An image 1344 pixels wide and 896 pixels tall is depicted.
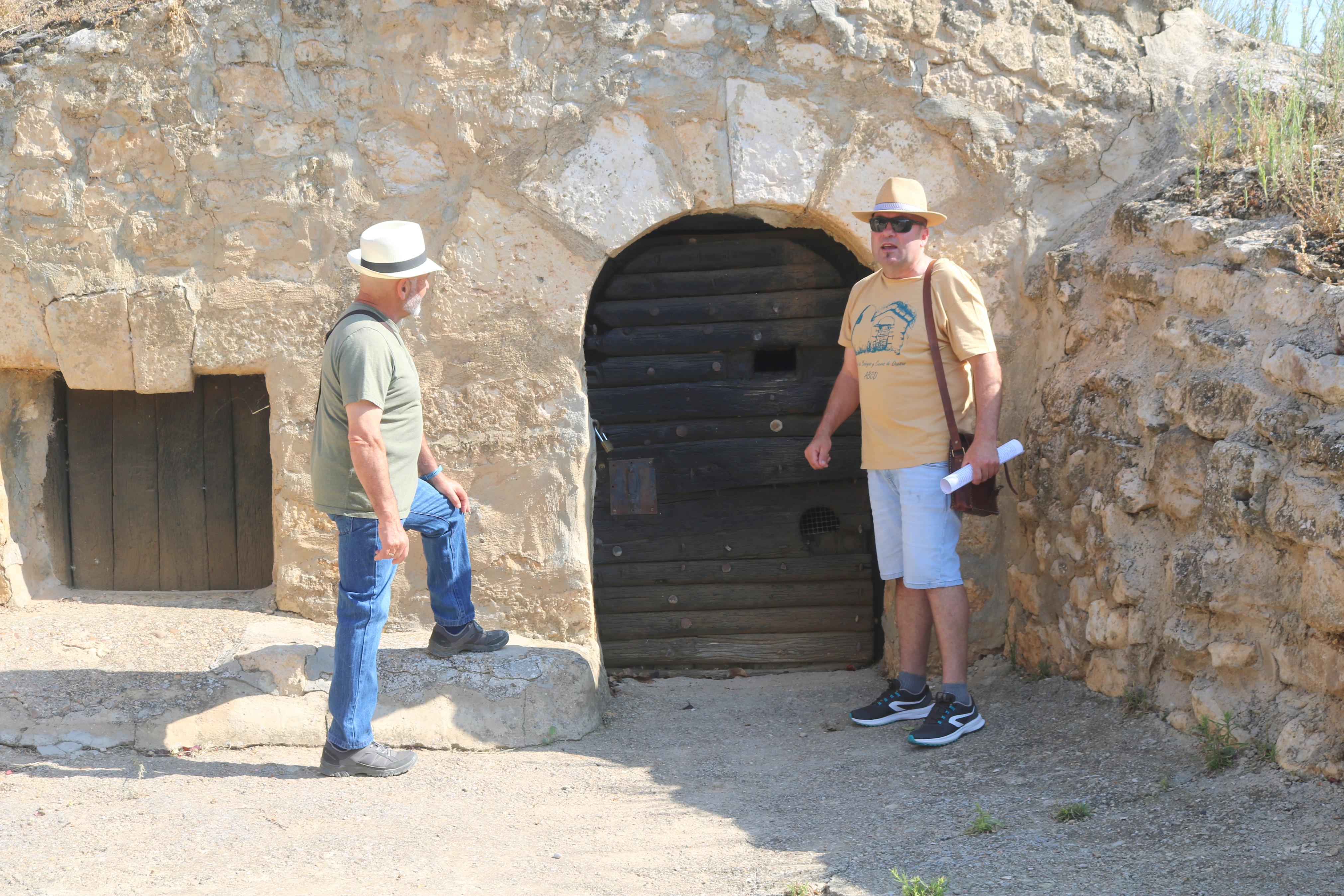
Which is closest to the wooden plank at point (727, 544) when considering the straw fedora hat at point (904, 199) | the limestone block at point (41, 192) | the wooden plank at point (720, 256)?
the wooden plank at point (720, 256)

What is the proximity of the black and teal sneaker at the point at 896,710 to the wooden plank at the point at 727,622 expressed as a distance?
0.71 m

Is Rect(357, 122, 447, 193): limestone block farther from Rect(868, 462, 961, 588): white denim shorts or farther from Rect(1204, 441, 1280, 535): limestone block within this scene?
Rect(1204, 441, 1280, 535): limestone block

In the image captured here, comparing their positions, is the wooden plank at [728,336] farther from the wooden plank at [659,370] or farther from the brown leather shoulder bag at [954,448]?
the brown leather shoulder bag at [954,448]

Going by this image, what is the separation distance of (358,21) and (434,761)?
8.14 ft

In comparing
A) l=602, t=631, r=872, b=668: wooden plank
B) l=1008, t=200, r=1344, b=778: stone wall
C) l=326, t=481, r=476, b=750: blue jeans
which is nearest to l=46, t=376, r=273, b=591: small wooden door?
l=326, t=481, r=476, b=750: blue jeans

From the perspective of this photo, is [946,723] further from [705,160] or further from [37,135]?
[37,135]

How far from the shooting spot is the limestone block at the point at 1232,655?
109 inches

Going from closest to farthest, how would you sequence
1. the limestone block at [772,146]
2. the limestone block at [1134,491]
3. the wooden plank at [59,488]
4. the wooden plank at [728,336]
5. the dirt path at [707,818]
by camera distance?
the dirt path at [707,818]
the limestone block at [1134,491]
the limestone block at [772,146]
the wooden plank at [59,488]
the wooden plank at [728,336]

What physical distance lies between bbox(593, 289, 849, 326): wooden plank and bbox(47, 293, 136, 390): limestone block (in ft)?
5.41

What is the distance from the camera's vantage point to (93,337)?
3678 mm

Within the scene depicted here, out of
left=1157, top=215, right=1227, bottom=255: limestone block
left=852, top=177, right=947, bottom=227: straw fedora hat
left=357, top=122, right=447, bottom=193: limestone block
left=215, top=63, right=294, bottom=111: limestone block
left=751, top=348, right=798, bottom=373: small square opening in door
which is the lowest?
left=751, top=348, right=798, bottom=373: small square opening in door

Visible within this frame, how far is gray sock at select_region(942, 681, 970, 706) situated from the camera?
10.9 feet

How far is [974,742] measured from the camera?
325cm

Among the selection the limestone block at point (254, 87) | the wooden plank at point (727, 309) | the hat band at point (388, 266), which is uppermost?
the limestone block at point (254, 87)
